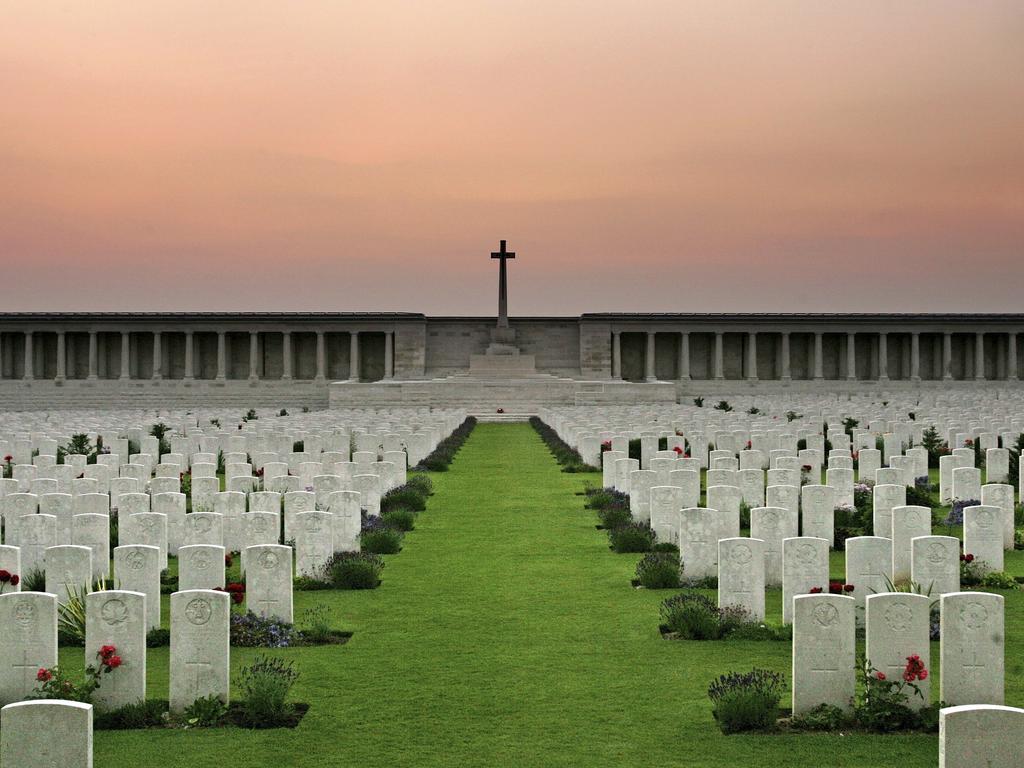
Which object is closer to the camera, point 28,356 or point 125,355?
point 125,355

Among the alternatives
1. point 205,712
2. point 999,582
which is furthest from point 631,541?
point 205,712

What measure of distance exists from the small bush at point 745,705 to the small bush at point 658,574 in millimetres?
4172

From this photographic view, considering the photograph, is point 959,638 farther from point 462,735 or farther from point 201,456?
point 201,456

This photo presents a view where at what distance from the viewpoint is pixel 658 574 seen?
485 inches

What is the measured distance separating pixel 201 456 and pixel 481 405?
30.5m

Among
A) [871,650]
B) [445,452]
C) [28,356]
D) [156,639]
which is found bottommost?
[156,639]

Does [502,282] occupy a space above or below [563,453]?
above

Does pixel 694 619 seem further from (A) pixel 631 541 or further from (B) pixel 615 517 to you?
(B) pixel 615 517

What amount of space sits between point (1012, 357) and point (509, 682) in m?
84.1

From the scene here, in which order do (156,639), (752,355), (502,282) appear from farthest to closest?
1. (752,355)
2. (502,282)
3. (156,639)

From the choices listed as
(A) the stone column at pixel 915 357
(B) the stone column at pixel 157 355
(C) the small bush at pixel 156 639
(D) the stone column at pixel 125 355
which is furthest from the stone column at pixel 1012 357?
(C) the small bush at pixel 156 639

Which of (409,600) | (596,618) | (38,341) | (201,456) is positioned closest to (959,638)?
(596,618)

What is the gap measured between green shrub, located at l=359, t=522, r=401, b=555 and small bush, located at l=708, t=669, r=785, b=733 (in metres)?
7.25

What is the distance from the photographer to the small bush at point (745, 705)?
769 centimetres
